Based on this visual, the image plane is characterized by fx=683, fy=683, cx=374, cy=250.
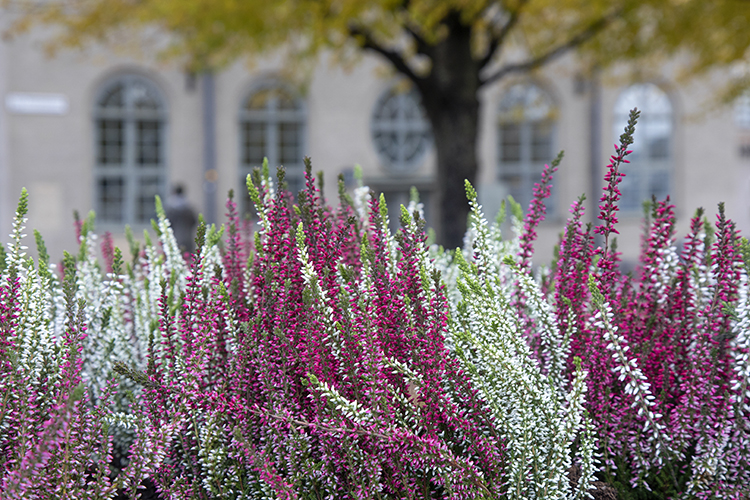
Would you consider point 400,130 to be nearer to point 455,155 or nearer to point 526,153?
point 526,153

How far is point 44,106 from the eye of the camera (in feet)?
48.4

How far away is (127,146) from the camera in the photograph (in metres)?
15.8

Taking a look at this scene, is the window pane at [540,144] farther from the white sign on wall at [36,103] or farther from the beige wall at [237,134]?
the white sign on wall at [36,103]

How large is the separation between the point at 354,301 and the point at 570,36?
9886mm

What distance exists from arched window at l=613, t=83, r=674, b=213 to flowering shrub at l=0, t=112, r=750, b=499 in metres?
17.3

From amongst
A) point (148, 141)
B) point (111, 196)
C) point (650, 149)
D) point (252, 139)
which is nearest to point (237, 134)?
point (252, 139)

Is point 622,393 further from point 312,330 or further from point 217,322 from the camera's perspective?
point 217,322

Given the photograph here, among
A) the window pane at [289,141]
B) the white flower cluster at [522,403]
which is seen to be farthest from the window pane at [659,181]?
the white flower cluster at [522,403]

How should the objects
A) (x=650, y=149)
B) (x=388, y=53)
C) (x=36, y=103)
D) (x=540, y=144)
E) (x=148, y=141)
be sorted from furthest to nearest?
(x=650, y=149) < (x=540, y=144) < (x=148, y=141) < (x=36, y=103) < (x=388, y=53)

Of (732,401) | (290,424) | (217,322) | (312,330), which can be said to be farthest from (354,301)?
(732,401)

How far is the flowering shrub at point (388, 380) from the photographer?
1.41m

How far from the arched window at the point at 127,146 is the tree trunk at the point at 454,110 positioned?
8906 millimetres

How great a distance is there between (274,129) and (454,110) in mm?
8416

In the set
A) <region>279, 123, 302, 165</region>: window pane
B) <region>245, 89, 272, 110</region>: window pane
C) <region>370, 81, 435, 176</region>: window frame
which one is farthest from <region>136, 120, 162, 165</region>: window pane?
<region>370, 81, 435, 176</region>: window frame
